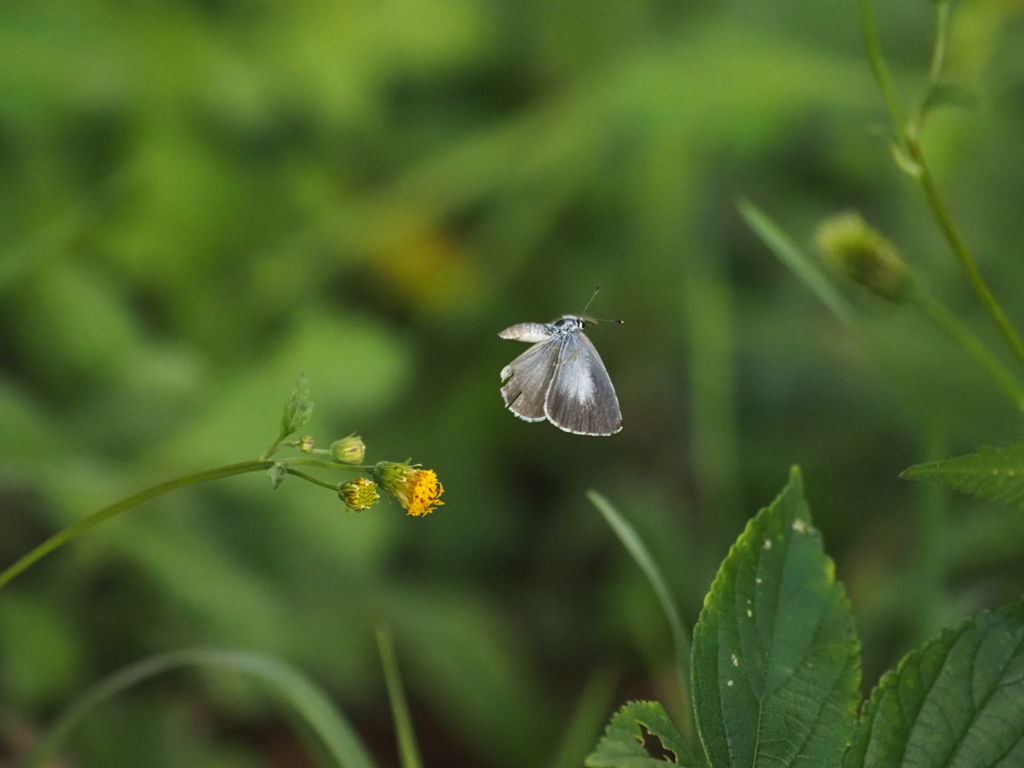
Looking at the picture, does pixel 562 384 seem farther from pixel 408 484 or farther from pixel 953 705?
pixel 953 705

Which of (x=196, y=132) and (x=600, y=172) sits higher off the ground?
(x=196, y=132)

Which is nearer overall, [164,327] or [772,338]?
[164,327]

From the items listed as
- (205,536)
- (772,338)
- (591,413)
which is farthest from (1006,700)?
(772,338)

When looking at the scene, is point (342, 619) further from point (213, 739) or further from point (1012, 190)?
point (1012, 190)

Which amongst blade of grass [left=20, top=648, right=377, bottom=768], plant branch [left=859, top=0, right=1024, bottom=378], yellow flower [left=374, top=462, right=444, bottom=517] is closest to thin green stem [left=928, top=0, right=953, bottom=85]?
plant branch [left=859, top=0, right=1024, bottom=378]

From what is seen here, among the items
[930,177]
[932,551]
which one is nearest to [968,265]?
[930,177]
